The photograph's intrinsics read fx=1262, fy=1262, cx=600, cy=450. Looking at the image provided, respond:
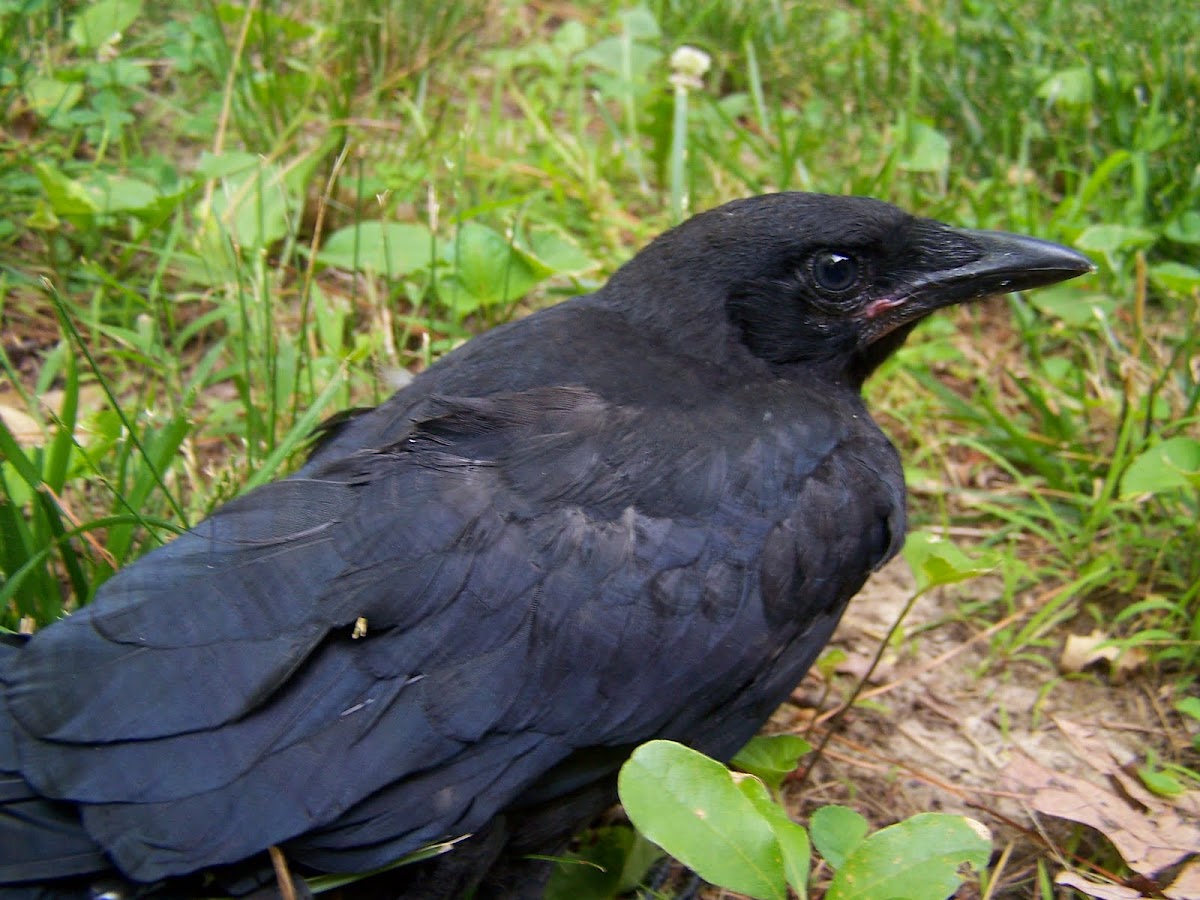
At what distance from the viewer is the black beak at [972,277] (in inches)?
106

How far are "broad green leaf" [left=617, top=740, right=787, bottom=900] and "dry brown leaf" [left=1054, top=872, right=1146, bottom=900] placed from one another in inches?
23.1

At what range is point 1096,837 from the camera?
240 cm

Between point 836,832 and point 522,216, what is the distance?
2.32m

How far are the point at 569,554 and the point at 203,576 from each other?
0.58m

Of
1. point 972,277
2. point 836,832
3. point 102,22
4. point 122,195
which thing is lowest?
point 836,832

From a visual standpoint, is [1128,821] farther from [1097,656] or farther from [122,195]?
[122,195]

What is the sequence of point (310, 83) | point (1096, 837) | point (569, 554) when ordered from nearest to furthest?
point (569, 554), point (1096, 837), point (310, 83)

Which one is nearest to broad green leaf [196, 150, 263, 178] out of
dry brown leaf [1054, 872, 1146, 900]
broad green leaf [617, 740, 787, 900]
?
broad green leaf [617, 740, 787, 900]

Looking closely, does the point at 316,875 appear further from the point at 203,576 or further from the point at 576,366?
the point at 576,366

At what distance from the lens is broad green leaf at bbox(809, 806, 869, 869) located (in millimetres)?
2143

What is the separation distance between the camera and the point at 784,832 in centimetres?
194

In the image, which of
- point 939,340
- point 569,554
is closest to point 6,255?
point 569,554

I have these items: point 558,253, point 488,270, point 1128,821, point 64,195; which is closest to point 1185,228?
point 558,253

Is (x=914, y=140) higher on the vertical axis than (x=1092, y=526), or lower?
higher
